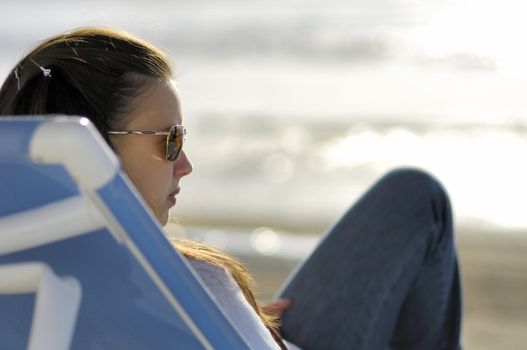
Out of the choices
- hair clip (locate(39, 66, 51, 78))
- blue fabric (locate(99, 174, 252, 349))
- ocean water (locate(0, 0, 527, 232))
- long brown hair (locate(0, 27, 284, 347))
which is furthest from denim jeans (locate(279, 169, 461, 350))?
ocean water (locate(0, 0, 527, 232))

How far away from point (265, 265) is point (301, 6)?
771 cm

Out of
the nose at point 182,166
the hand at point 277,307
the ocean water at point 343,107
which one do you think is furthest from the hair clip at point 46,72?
the ocean water at point 343,107

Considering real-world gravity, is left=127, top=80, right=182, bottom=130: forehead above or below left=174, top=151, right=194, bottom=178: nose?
above

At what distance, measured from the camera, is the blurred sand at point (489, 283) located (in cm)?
443

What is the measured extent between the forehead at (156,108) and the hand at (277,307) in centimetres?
76

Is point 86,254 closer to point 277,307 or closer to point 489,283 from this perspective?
point 277,307

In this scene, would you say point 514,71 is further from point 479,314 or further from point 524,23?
point 479,314

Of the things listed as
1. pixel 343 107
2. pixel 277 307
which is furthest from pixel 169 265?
pixel 343 107

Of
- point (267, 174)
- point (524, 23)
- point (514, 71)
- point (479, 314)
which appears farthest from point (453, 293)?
point (524, 23)

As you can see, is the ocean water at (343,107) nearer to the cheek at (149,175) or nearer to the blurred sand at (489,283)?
the blurred sand at (489,283)

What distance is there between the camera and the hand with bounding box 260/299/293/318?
2.63 m

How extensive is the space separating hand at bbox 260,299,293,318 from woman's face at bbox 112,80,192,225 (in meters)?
0.69

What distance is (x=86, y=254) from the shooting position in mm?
1482

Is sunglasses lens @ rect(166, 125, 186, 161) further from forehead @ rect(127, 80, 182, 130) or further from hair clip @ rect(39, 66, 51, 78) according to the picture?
hair clip @ rect(39, 66, 51, 78)
